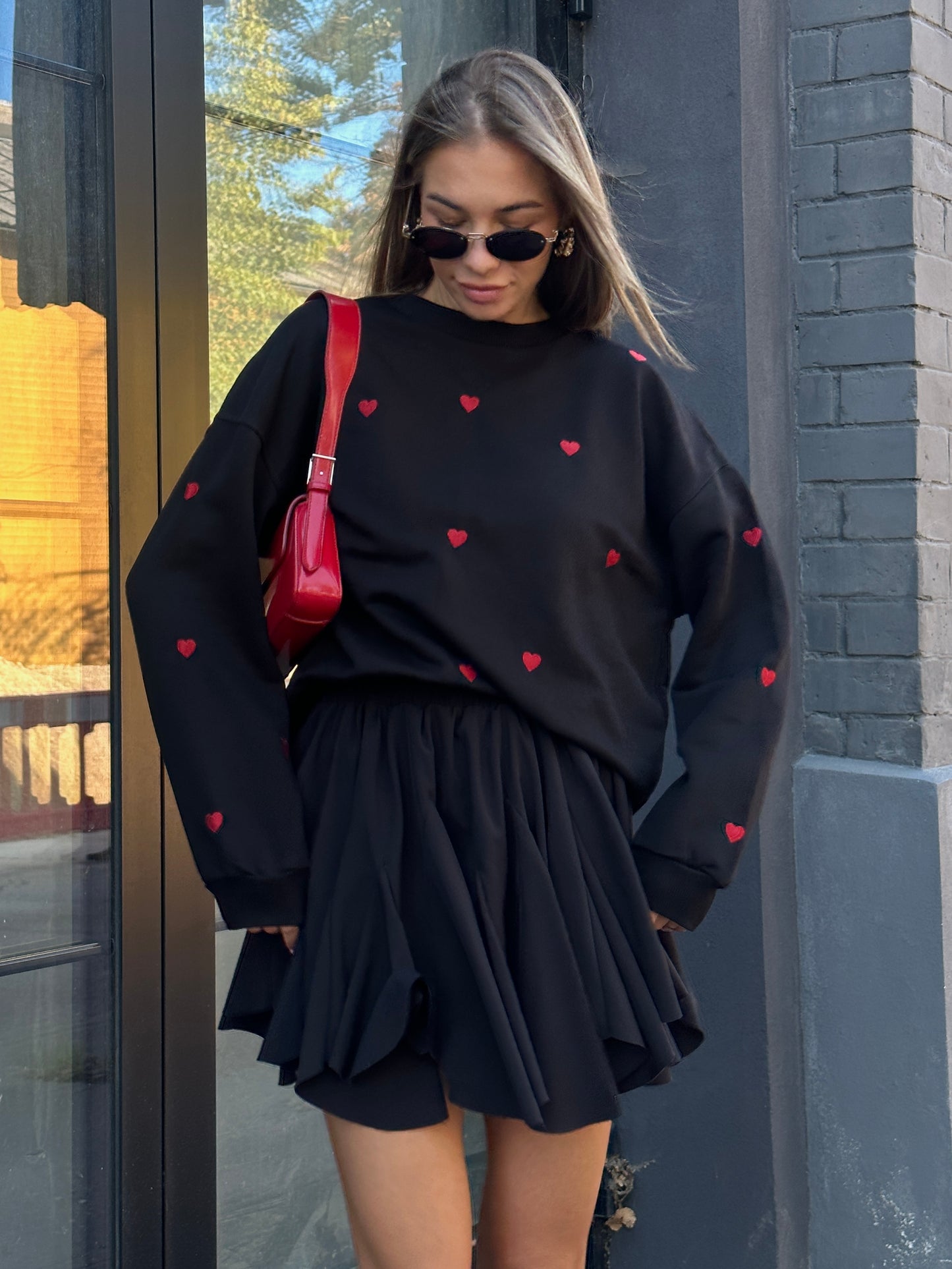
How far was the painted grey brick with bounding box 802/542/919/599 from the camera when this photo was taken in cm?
299

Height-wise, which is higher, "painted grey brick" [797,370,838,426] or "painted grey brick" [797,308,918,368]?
"painted grey brick" [797,308,918,368]

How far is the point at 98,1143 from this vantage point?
2.48 m

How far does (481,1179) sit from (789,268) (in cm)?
214

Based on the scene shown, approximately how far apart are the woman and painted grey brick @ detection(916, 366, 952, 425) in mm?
1052

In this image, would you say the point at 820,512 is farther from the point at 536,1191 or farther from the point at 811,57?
→ the point at 536,1191

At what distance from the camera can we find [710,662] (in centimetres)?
216

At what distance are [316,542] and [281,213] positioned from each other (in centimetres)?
123

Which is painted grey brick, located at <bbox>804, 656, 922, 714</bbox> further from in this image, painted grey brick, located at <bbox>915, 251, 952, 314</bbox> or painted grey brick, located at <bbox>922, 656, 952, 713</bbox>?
painted grey brick, located at <bbox>915, 251, 952, 314</bbox>

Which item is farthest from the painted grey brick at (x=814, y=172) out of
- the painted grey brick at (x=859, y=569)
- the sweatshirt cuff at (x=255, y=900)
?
the sweatshirt cuff at (x=255, y=900)

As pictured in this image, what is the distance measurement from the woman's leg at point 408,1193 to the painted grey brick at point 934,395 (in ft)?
6.15

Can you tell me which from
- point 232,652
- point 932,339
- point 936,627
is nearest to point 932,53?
point 932,339

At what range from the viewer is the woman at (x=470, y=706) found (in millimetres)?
1782

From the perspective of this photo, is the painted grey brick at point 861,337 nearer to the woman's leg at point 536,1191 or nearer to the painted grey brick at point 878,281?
the painted grey brick at point 878,281

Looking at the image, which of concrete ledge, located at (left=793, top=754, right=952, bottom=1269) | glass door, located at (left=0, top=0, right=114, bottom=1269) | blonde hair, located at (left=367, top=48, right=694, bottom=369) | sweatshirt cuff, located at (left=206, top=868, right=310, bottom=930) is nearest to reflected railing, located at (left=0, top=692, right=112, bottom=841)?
glass door, located at (left=0, top=0, right=114, bottom=1269)
